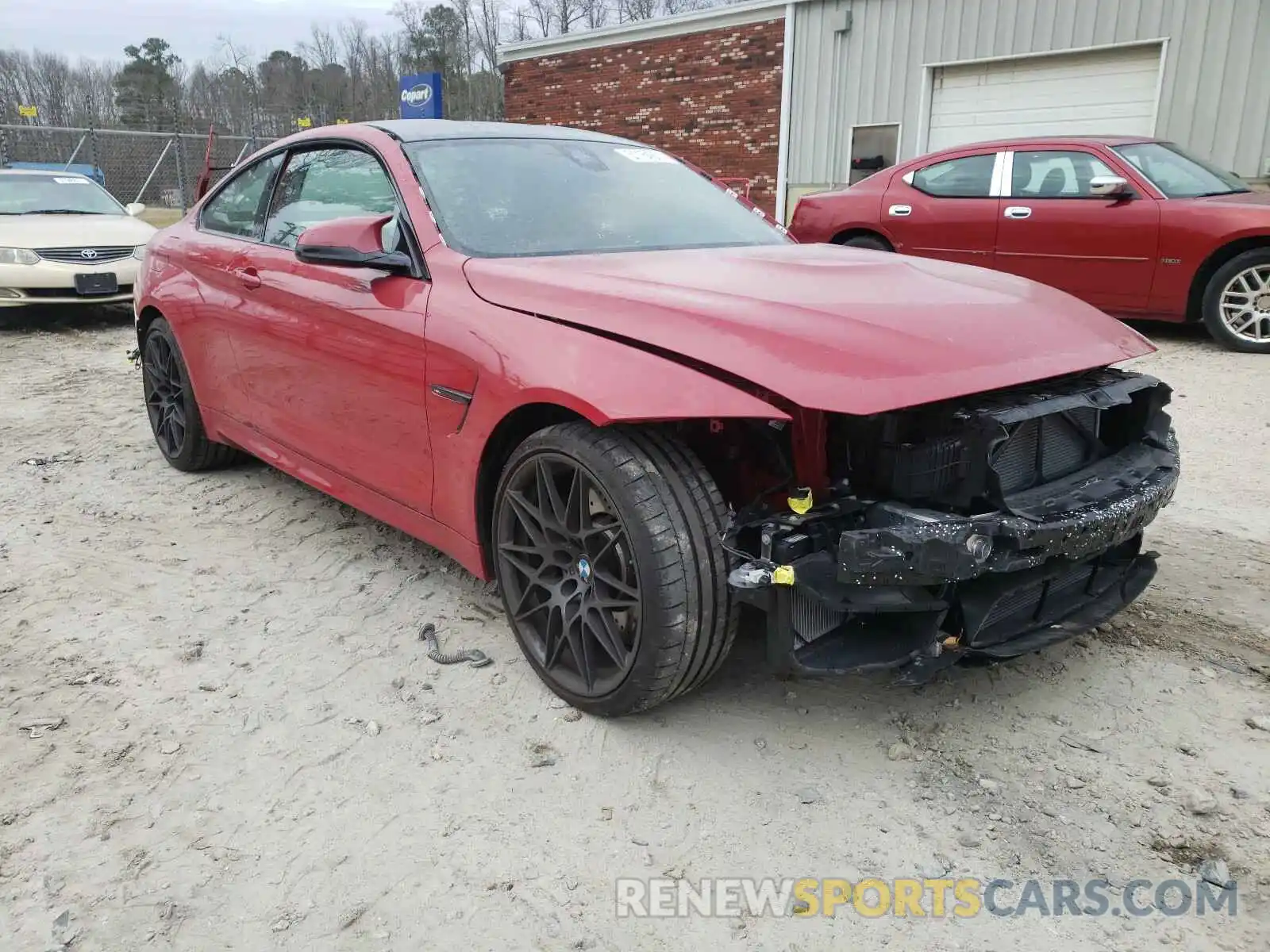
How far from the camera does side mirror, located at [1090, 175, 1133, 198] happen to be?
6934 millimetres

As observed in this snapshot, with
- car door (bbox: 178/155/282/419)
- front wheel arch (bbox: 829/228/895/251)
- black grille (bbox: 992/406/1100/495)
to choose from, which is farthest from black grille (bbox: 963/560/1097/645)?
front wheel arch (bbox: 829/228/895/251)

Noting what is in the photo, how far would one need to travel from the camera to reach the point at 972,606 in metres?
2.29

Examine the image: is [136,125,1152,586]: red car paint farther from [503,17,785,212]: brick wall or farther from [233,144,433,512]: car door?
[503,17,785,212]: brick wall

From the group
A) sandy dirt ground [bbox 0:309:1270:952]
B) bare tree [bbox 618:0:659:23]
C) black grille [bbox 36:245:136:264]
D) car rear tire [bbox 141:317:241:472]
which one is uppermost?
bare tree [bbox 618:0:659:23]

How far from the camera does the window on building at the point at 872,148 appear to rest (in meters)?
13.1

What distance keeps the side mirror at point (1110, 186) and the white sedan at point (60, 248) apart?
7.92 metres

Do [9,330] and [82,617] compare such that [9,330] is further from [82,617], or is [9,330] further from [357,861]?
[357,861]

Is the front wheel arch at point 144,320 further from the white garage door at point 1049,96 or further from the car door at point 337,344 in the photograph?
the white garage door at point 1049,96

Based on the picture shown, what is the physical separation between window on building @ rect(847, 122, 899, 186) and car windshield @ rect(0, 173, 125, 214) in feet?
30.6

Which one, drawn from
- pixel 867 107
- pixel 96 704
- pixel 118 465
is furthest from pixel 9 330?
pixel 867 107

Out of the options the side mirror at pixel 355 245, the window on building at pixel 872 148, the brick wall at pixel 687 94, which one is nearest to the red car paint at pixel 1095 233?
the side mirror at pixel 355 245

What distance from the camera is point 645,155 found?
3.73 meters

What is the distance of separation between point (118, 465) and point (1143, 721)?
15.8 feet

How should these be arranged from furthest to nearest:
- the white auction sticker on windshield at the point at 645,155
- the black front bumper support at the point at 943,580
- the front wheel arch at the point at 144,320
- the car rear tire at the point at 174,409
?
the front wheel arch at the point at 144,320 → the car rear tire at the point at 174,409 → the white auction sticker on windshield at the point at 645,155 → the black front bumper support at the point at 943,580
